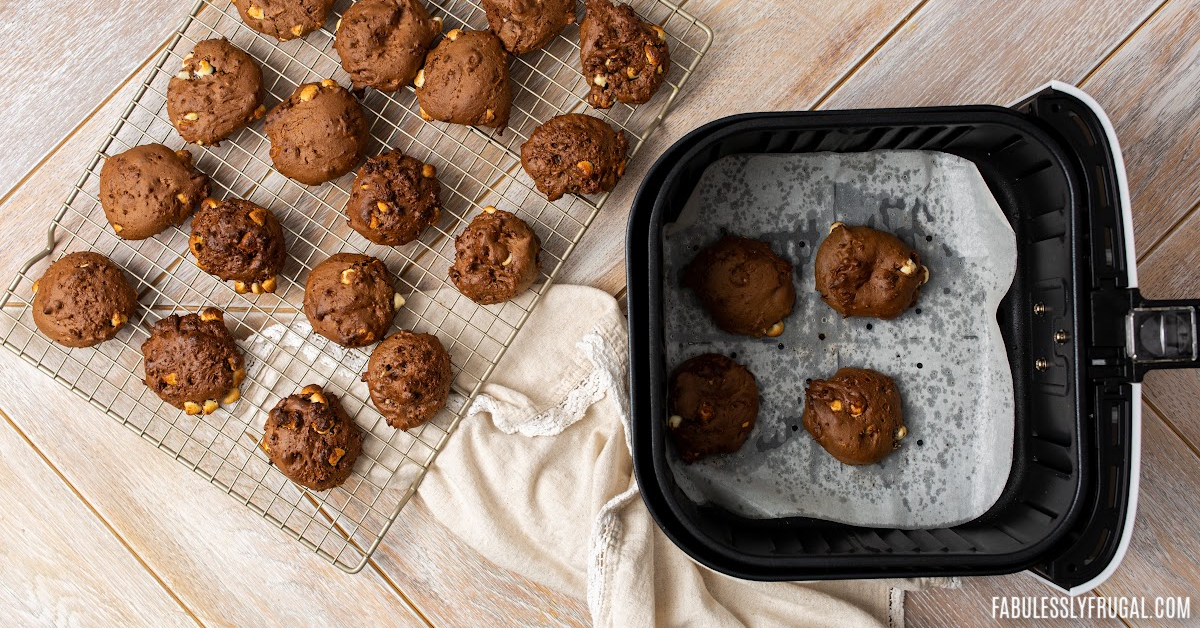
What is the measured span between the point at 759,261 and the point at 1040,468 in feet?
2.39

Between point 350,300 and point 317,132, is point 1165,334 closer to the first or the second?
point 350,300

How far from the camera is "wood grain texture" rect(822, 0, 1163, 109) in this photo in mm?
1615

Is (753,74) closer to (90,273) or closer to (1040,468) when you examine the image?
(1040,468)

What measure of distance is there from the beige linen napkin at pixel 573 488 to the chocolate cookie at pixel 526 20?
0.54 metres

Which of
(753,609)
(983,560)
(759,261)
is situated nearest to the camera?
(983,560)

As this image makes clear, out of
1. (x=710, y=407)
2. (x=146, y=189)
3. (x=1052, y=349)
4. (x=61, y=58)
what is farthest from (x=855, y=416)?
(x=61, y=58)

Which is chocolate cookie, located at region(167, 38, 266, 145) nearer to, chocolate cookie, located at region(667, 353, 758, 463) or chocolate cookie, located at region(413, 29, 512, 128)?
chocolate cookie, located at region(413, 29, 512, 128)

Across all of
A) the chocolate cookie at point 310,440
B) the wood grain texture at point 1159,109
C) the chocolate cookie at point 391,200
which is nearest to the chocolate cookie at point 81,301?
the chocolate cookie at point 310,440

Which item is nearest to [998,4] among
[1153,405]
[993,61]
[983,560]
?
[993,61]

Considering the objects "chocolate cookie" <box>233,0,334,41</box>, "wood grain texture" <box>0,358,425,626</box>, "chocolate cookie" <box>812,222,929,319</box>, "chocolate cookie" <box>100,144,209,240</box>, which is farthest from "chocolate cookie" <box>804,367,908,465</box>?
"chocolate cookie" <box>100,144,209,240</box>

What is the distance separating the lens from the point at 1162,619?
5.41 ft

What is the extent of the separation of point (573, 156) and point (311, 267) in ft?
2.21

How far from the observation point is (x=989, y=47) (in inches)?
63.7

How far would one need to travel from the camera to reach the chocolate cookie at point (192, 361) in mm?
1537
